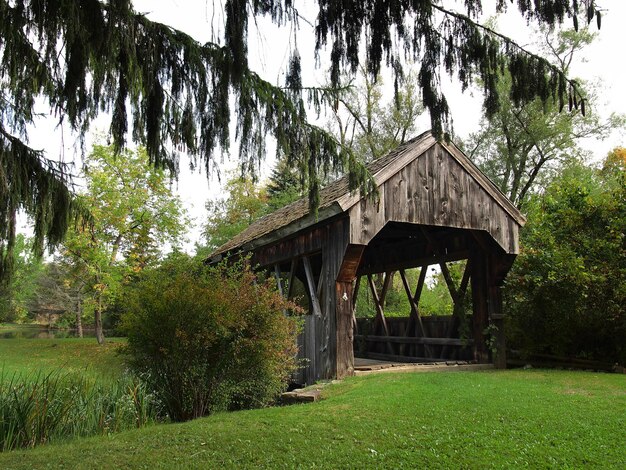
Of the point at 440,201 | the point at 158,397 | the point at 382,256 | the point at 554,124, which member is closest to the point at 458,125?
the point at 158,397

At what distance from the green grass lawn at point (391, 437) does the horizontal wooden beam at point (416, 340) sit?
189 inches

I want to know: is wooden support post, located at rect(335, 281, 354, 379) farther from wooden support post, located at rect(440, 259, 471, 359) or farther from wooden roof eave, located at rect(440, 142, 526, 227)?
wooden roof eave, located at rect(440, 142, 526, 227)

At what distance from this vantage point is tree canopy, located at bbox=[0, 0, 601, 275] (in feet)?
14.2

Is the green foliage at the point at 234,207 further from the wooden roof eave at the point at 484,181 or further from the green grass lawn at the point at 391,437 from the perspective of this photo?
the green grass lawn at the point at 391,437

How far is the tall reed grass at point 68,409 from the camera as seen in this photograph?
6453mm

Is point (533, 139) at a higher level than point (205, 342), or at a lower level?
higher

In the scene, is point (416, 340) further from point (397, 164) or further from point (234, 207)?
point (234, 207)

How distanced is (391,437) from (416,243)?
9.39 m

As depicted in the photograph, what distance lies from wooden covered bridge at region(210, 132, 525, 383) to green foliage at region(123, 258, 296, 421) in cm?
196

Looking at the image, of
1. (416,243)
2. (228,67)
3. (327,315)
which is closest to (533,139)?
(416,243)

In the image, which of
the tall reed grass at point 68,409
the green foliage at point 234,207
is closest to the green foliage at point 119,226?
the green foliage at point 234,207

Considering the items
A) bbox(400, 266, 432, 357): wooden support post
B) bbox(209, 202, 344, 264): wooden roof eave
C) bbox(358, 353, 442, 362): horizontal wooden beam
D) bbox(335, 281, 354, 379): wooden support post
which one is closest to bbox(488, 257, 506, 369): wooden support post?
bbox(358, 353, 442, 362): horizontal wooden beam

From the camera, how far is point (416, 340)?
14.3 meters

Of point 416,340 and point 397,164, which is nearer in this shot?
point 397,164
